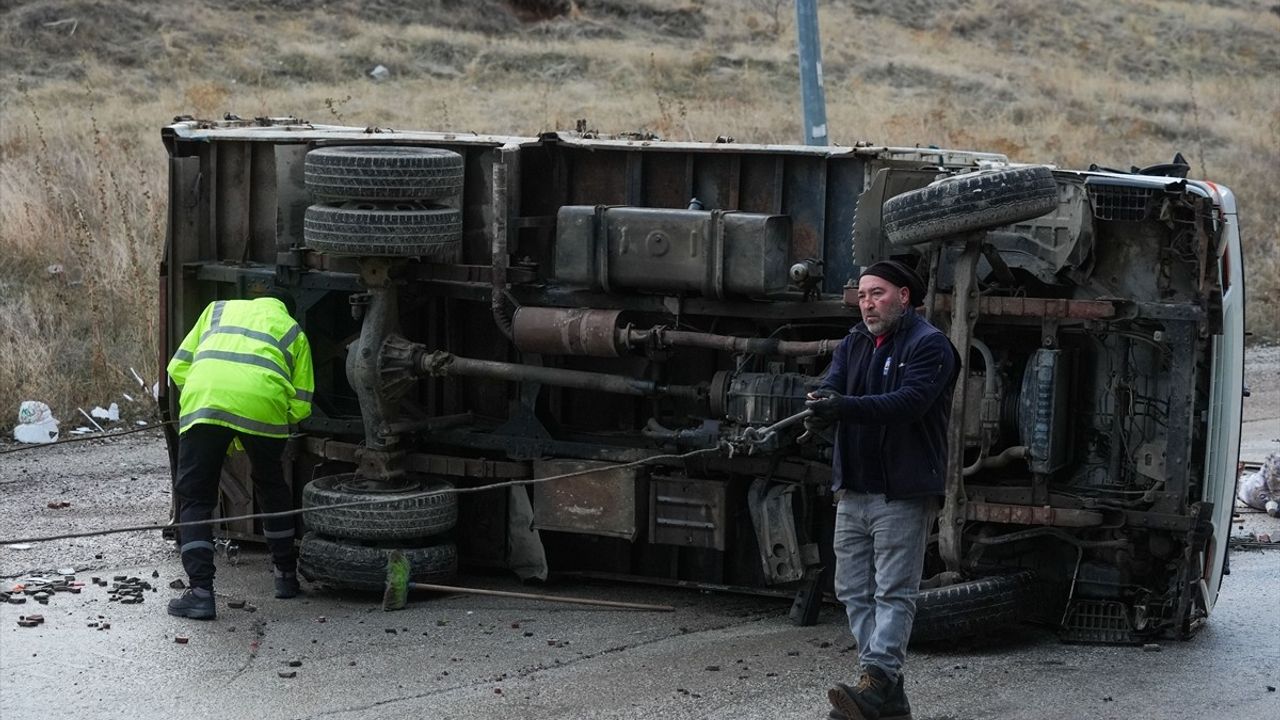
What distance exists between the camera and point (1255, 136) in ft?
88.2

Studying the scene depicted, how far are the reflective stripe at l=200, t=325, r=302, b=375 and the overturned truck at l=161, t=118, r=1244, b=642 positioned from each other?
38cm

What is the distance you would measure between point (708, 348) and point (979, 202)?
164 centimetres

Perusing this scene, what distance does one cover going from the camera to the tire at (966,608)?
7.43 m

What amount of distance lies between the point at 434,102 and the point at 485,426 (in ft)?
55.7

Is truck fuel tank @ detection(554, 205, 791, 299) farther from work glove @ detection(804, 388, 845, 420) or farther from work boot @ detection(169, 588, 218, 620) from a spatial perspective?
work boot @ detection(169, 588, 218, 620)

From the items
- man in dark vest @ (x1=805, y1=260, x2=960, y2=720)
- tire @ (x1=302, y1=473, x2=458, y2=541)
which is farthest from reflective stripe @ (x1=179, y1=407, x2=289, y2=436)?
man in dark vest @ (x1=805, y1=260, x2=960, y2=720)

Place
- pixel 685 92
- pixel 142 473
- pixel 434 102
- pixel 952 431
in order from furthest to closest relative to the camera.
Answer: pixel 685 92 → pixel 434 102 → pixel 142 473 → pixel 952 431

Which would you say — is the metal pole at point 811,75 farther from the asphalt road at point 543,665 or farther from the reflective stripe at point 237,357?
the reflective stripe at point 237,357

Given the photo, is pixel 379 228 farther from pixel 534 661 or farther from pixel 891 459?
pixel 891 459

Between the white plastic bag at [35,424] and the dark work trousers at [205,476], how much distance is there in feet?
13.4

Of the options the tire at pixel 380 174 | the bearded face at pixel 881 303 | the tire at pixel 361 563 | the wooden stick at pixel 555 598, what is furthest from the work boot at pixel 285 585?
the bearded face at pixel 881 303

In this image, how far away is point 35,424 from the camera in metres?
12.1

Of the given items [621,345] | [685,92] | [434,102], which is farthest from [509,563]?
[685,92]

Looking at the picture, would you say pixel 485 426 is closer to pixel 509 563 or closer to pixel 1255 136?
pixel 509 563
